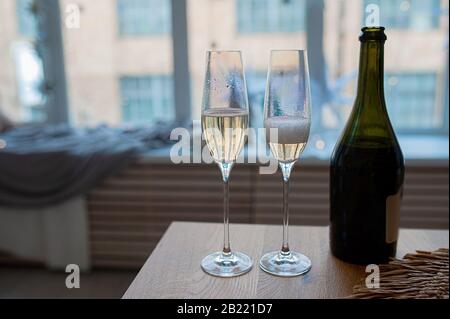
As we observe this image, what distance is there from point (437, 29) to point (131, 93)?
1647mm

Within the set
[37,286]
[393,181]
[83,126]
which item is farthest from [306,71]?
[83,126]

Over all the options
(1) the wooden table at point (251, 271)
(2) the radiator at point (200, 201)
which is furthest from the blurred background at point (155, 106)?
(1) the wooden table at point (251, 271)

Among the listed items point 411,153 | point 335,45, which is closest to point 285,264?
point 411,153

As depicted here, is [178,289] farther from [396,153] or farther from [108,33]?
[108,33]

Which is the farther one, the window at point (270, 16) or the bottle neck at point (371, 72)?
the window at point (270, 16)

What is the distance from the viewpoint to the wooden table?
2.25 ft

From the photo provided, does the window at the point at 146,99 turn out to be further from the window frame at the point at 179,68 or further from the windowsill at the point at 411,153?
the windowsill at the point at 411,153

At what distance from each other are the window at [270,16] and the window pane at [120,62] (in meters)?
0.40

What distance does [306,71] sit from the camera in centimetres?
70

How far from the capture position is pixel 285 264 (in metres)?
0.77

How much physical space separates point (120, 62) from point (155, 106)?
31 centimetres

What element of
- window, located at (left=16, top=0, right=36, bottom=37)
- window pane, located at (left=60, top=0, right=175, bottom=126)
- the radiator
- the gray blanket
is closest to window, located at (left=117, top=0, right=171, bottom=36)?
window pane, located at (left=60, top=0, right=175, bottom=126)

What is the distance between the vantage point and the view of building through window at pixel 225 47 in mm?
2373

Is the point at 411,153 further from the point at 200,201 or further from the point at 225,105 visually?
the point at 225,105
